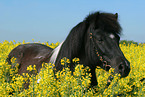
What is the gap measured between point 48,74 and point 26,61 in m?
2.99

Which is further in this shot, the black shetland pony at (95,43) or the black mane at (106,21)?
the black mane at (106,21)

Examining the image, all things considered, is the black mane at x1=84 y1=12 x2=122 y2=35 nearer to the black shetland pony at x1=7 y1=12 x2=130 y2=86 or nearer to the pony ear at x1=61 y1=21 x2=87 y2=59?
the black shetland pony at x1=7 y1=12 x2=130 y2=86

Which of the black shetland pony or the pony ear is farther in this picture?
the pony ear

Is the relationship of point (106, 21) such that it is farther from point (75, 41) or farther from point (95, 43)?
point (75, 41)

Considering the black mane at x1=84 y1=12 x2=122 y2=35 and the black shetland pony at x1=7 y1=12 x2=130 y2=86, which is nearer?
the black shetland pony at x1=7 y1=12 x2=130 y2=86

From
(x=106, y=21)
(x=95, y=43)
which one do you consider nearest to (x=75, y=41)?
(x=95, y=43)

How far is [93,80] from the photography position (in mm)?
3947

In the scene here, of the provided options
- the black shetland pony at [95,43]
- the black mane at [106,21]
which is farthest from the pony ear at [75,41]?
the black mane at [106,21]

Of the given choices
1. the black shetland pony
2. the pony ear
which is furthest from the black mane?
the pony ear

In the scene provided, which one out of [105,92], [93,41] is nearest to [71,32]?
[93,41]

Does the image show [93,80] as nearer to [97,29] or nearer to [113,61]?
[113,61]

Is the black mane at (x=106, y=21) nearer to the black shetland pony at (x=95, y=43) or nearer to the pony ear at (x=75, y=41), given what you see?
the black shetland pony at (x=95, y=43)

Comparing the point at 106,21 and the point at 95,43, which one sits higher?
the point at 106,21

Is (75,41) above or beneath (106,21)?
beneath
